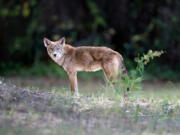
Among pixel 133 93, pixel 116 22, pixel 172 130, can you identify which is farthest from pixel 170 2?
pixel 172 130

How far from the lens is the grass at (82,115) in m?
6.74

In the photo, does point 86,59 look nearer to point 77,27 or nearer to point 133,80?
point 133,80

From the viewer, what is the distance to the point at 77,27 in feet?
78.2

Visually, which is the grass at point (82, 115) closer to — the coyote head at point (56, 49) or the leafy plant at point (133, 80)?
the leafy plant at point (133, 80)

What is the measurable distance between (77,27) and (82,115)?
54.2 ft

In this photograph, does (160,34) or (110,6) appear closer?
(160,34)

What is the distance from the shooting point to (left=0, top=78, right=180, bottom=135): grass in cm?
674

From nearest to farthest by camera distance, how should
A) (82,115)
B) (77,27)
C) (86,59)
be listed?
(82,115)
(86,59)
(77,27)

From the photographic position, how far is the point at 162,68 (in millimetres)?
22188

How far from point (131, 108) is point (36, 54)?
15.8 metres

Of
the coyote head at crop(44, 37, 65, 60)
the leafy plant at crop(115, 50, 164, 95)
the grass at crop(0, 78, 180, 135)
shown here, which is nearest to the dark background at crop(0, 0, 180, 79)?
the coyote head at crop(44, 37, 65, 60)

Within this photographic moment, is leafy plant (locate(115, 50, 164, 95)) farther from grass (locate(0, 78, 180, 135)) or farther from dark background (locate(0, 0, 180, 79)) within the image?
dark background (locate(0, 0, 180, 79))

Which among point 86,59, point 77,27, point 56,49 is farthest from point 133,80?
point 77,27

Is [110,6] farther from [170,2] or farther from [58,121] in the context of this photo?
[58,121]
